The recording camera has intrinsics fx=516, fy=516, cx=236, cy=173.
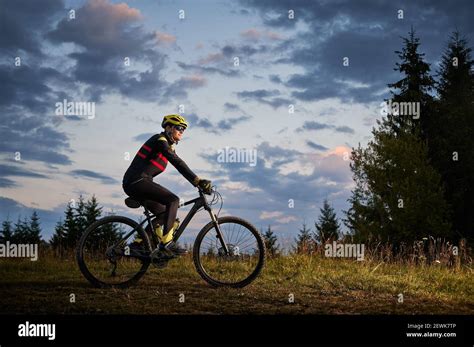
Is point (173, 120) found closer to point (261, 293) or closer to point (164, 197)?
point (164, 197)

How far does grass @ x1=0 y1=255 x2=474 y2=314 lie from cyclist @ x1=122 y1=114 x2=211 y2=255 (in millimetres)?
1051

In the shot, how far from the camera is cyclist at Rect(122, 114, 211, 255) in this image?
8.47 metres

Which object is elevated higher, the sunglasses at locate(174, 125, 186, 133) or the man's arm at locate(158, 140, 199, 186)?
the sunglasses at locate(174, 125, 186, 133)

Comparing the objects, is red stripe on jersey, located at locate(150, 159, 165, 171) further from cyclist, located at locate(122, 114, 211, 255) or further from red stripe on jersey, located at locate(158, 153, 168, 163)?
red stripe on jersey, located at locate(158, 153, 168, 163)

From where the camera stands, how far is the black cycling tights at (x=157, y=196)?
8.48m

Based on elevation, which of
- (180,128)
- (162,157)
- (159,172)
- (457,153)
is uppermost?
(457,153)

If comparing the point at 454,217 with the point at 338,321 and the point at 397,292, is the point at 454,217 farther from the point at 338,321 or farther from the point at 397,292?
the point at 338,321

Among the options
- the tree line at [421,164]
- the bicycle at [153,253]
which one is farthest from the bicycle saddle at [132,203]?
the tree line at [421,164]

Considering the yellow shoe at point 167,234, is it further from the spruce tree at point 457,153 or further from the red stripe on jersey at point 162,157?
the spruce tree at point 457,153

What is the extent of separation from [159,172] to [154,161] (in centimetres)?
23

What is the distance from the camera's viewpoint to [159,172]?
8727mm

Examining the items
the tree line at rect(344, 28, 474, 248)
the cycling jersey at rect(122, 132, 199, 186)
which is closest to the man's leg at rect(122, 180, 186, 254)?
the cycling jersey at rect(122, 132, 199, 186)

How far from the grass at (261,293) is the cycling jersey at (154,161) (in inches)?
73.4

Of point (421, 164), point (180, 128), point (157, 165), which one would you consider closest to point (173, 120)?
point (180, 128)
